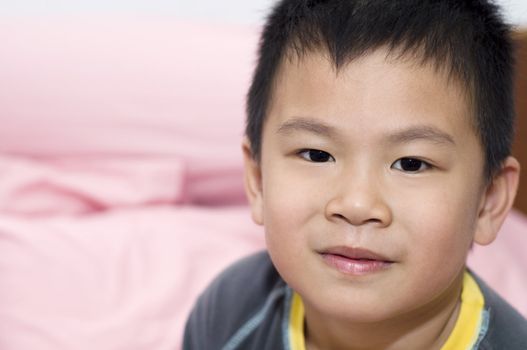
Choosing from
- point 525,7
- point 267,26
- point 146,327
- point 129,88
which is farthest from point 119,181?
point 525,7

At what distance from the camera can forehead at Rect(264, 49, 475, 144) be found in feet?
2.80

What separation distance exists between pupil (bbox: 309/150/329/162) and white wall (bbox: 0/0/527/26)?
101 cm

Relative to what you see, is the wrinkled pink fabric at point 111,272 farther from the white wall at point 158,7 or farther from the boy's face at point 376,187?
the white wall at point 158,7

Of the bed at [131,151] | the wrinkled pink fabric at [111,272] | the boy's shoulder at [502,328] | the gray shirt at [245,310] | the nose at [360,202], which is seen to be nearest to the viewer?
the nose at [360,202]

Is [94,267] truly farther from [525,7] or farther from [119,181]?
[525,7]

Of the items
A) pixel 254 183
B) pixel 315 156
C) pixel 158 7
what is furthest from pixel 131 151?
pixel 315 156

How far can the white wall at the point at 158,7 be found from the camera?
1893mm

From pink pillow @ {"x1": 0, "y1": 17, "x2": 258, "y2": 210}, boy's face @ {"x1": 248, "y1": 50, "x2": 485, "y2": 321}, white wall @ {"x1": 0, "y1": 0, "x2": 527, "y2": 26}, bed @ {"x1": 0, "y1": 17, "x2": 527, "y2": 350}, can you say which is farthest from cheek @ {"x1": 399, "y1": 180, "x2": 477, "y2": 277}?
white wall @ {"x1": 0, "y1": 0, "x2": 527, "y2": 26}

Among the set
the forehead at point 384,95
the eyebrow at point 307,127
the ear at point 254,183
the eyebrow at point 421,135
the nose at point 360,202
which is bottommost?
the ear at point 254,183

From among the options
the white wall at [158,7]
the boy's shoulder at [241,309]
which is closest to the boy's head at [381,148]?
the boy's shoulder at [241,309]

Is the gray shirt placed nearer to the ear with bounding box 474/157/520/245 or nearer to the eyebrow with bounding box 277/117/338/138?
the ear with bounding box 474/157/520/245

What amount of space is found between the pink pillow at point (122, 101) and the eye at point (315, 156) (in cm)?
69

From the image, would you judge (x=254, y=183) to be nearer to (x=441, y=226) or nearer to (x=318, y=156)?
(x=318, y=156)

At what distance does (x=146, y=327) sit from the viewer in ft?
4.08
